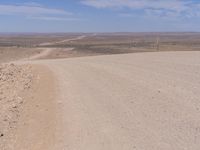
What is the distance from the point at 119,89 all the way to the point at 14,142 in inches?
233

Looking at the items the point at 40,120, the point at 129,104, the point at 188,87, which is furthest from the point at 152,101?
the point at 40,120

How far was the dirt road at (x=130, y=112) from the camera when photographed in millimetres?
7027

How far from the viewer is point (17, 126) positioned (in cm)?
902

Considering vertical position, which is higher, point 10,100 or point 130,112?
point 130,112

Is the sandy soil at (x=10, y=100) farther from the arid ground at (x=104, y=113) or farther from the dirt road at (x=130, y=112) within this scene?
the dirt road at (x=130, y=112)

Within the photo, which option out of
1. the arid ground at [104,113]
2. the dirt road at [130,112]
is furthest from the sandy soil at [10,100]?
the dirt road at [130,112]

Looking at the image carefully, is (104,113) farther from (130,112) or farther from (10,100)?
(10,100)

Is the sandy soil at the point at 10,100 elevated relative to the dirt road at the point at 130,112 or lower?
lower

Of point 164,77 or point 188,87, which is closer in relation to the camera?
point 188,87

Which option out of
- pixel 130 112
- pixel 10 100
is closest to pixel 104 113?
pixel 130 112

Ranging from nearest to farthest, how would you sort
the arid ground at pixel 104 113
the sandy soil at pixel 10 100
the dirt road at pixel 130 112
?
the dirt road at pixel 130 112 → the arid ground at pixel 104 113 → the sandy soil at pixel 10 100

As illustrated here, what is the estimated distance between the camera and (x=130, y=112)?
9438 millimetres

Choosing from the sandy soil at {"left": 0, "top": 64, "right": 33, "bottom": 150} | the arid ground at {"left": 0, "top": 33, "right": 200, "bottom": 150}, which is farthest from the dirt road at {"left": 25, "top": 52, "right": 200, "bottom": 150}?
the sandy soil at {"left": 0, "top": 64, "right": 33, "bottom": 150}

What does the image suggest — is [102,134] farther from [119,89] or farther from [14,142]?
[119,89]
